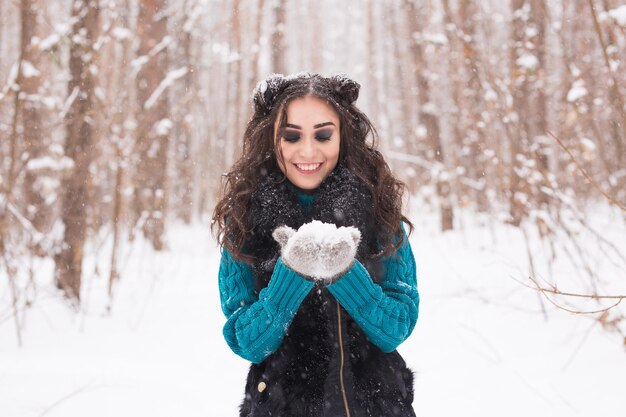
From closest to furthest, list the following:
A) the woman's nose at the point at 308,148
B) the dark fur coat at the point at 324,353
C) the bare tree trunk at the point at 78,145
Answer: the dark fur coat at the point at 324,353 → the woman's nose at the point at 308,148 → the bare tree trunk at the point at 78,145

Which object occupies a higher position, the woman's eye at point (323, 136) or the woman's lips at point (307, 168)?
the woman's eye at point (323, 136)

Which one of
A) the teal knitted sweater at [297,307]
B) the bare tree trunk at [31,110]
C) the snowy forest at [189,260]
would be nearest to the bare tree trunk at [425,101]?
the snowy forest at [189,260]

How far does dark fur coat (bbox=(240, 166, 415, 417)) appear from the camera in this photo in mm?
1386

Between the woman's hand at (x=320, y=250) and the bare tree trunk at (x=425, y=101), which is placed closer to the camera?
the woman's hand at (x=320, y=250)

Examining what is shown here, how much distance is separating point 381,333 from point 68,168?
4482mm

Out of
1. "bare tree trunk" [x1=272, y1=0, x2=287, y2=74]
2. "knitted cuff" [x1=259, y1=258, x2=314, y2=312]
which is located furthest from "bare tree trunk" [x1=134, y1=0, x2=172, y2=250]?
"knitted cuff" [x1=259, y1=258, x2=314, y2=312]

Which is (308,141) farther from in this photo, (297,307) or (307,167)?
(297,307)

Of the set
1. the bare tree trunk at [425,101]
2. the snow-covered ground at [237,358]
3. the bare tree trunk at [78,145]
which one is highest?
the bare tree trunk at [425,101]

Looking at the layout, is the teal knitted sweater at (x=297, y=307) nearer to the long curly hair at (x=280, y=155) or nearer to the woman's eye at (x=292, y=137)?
the long curly hair at (x=280, y=155)

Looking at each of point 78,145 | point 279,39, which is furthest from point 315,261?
point 279,39

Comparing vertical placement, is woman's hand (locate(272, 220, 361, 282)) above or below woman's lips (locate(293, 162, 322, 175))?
below

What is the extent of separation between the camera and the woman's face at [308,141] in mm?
1627

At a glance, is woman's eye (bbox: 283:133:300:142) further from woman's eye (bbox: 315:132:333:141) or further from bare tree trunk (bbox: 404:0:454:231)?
bare tree trunk (bbox: 404:0:454:231)

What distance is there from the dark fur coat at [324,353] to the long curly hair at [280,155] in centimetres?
7
